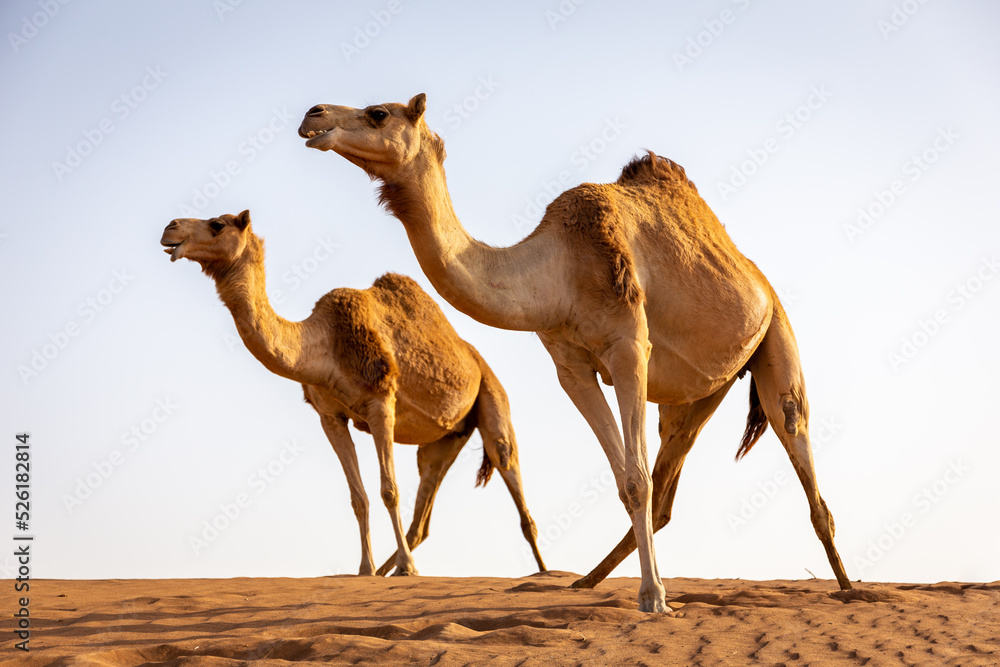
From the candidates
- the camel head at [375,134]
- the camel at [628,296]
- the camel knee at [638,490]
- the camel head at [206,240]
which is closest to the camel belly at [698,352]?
the camel at [628,296]

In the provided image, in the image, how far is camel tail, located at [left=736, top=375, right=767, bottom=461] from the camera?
928 centimetres

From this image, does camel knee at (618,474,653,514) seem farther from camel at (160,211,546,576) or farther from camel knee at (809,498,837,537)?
camel at (160,211,546,576)

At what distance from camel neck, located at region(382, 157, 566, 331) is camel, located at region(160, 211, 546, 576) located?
14.8 ft

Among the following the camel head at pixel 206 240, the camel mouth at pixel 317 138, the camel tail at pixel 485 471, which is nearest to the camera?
the camel mouth at pixel 317 138

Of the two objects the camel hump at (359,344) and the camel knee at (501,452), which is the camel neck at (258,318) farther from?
the camel knee at (501,452)

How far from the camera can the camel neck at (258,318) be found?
10625 millimetres

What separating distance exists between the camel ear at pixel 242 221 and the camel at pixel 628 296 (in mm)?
4445

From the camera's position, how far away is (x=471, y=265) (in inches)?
267

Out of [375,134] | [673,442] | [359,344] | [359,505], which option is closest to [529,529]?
[359,505]

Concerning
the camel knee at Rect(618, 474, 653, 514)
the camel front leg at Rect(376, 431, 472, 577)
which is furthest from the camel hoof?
the camel front leg at Rect(376, 431, 472, 577)

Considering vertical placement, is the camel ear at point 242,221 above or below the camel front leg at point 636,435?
above

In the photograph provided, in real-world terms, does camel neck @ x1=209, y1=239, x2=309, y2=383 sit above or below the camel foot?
above

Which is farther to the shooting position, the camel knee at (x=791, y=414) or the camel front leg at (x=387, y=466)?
the camel front leg at (x=387, y=466)

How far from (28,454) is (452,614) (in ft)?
11.1
